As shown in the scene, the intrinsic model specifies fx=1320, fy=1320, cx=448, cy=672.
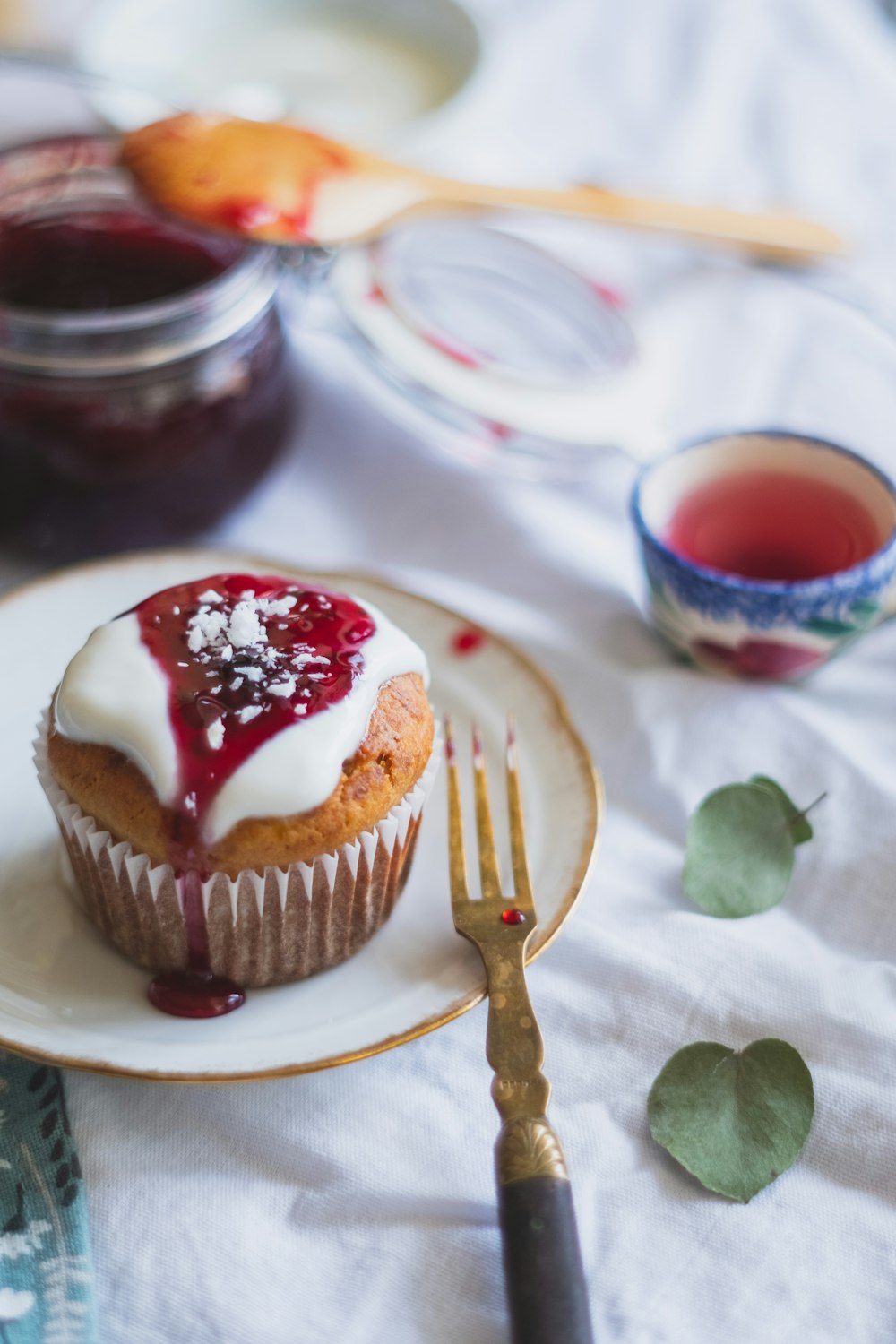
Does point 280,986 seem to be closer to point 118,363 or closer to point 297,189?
point 118,363

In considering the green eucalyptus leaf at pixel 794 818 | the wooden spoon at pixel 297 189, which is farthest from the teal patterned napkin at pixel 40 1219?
the wooden spoon at pixel 297 189

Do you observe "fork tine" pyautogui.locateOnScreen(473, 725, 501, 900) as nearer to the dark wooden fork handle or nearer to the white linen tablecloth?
the white linen tablecloth

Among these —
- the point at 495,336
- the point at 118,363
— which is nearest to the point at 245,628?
the point at 118,363

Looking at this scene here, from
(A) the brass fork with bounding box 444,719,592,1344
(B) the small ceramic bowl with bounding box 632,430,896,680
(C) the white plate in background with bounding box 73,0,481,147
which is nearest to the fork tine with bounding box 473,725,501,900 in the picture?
(A) the brass fork with bounding box 444,719,592,1344

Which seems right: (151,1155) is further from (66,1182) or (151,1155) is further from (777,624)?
(777,624)

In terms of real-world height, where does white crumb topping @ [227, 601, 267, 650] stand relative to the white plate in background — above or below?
below

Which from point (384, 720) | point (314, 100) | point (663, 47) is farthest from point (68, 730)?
point (663, 47)
